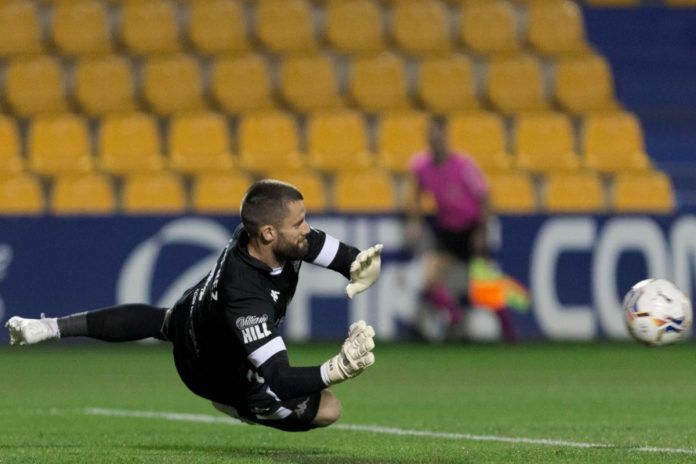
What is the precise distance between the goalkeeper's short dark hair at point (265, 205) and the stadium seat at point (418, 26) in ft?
38.9

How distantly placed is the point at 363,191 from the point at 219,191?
1.53 metres

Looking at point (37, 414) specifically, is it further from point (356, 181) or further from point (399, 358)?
point (356, 181)

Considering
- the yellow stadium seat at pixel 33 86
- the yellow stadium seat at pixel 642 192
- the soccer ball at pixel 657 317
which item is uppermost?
the yellow stadium seat at pixel 33 86

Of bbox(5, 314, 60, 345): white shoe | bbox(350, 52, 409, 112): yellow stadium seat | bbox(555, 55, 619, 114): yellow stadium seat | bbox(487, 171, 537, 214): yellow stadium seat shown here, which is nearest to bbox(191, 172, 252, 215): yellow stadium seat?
bbox(350, 52, 409, 112): yellow stadium seat

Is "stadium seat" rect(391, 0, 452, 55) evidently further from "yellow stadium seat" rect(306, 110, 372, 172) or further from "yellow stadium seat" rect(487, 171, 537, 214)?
"yellow stadium seat" rect(487, 171, 537, 214)

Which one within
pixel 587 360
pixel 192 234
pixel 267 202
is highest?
pixel 267 202

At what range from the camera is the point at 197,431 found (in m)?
8.11

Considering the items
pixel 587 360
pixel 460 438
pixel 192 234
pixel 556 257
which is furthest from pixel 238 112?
pixel 460 438

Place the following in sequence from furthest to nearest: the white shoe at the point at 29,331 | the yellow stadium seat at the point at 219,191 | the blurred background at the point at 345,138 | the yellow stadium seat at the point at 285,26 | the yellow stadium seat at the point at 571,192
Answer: the yellow stadium seat at the point at 285,26 → the yellow stadium seat at the point at 571,192 → the yellow stadium seat at the point at 219,191 → the blurred background at the point at 345,138 → the white shoe at the point at 29,331

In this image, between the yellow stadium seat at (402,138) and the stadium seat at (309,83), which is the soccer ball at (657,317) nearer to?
the yellow stadium seat at (402,138)

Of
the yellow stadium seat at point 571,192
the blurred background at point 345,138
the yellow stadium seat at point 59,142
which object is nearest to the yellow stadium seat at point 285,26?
the blurred background at point 345,138

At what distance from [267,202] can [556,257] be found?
880 cm

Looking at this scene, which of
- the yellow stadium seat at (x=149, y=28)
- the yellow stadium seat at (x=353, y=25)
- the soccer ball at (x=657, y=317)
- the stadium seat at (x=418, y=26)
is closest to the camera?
the soccer ball at (x=657, y=317)

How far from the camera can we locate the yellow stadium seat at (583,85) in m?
18.1
